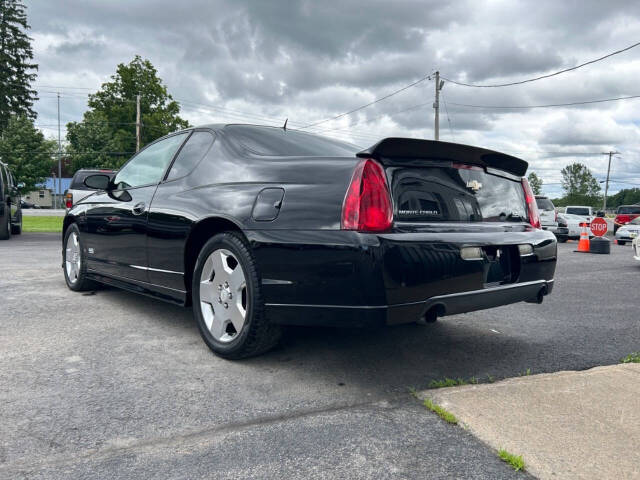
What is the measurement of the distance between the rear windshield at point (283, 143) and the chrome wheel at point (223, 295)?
0.72m

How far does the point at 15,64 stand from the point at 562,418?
179 ft

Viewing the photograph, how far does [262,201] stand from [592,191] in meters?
113

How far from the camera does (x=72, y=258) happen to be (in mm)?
5406

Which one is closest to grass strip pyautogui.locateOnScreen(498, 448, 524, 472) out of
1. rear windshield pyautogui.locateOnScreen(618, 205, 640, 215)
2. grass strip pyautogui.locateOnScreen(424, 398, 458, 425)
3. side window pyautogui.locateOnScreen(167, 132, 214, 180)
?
grass strip pyautogui.locateOnScreen(424, 398, 458, 425)

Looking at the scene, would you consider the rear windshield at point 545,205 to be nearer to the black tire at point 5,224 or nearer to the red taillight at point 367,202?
the black tire at point 5,224

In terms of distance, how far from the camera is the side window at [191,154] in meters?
3.69

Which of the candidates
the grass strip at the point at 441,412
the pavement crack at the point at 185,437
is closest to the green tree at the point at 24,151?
the pavement crack at the point at 185,437

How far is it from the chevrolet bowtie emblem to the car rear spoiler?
0.11m

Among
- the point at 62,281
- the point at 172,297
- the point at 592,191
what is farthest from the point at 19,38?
the point at 592,191

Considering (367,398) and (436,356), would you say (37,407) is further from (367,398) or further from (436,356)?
(436,356)

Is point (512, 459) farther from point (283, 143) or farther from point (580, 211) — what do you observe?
point (580, 211)

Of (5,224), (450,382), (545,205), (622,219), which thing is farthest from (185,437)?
(622,219)

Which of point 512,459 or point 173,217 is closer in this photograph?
point 512,459

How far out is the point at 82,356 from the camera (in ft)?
10.5
